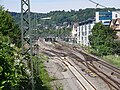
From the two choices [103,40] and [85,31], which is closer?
[103,40]

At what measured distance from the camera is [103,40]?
61.7 meters

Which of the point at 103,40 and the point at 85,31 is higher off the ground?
the point at 85,31

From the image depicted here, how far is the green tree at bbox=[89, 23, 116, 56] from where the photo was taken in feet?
194

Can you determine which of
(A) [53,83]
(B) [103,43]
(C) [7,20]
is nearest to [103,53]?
(B) [103,43]

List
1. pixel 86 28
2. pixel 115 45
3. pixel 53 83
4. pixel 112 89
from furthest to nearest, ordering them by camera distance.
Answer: pixel 86 28 < pixel 115 45 < pixel 53 83 < pixel 112 89

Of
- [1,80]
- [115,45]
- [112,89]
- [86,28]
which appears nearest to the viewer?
[1,80]

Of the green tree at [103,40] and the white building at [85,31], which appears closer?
the green tree at [103,40]

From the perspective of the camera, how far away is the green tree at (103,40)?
2325 inches

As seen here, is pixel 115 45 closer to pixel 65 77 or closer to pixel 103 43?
pixel 103 43

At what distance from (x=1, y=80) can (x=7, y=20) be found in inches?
1177

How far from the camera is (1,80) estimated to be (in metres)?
8.61

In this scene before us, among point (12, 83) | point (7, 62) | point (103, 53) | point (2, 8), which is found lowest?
point (103, 53)

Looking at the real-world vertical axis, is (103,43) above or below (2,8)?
below

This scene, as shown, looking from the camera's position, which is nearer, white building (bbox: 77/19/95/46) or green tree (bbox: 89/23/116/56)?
green tree (bbox: 89/23/116/56)
